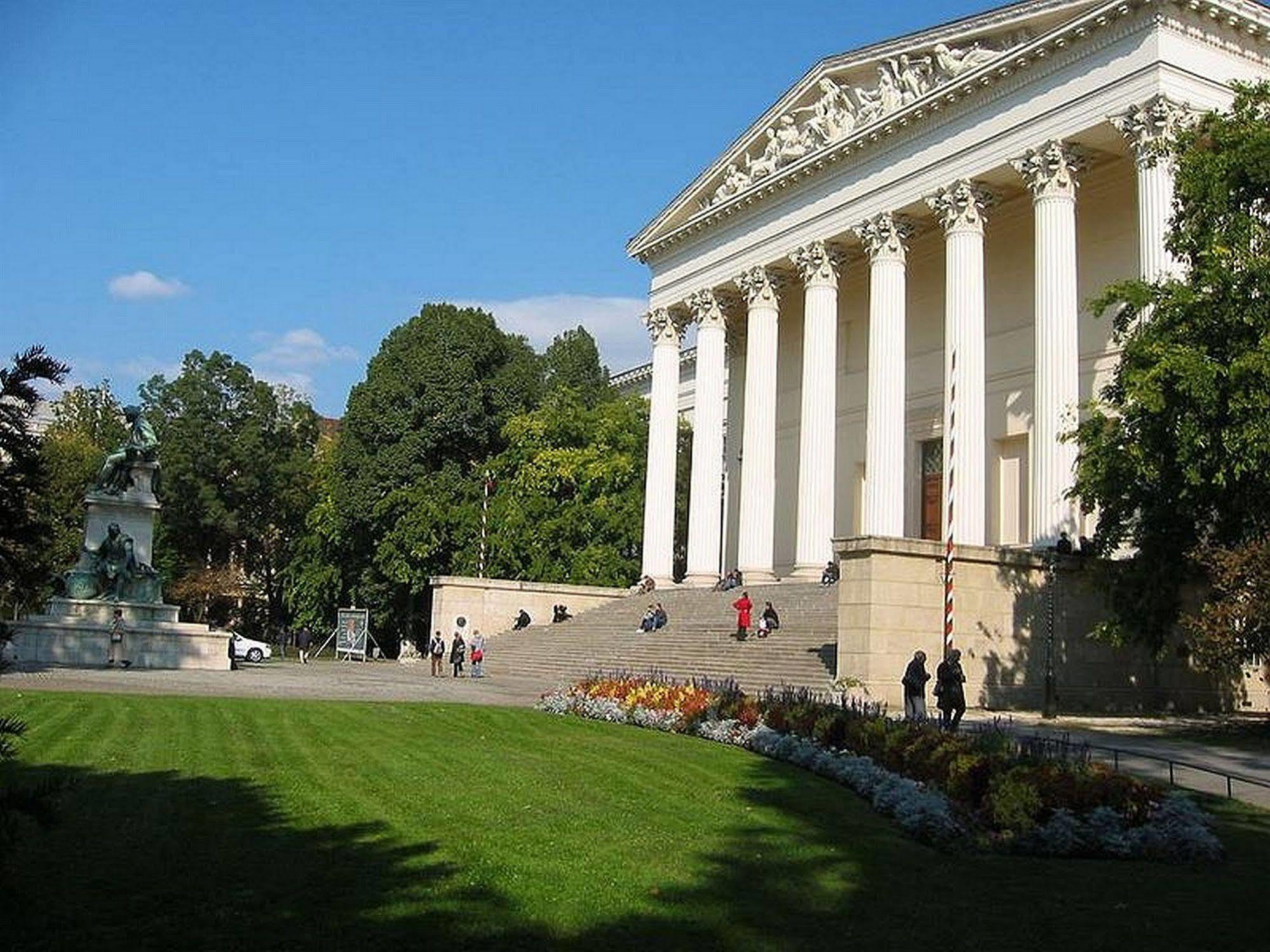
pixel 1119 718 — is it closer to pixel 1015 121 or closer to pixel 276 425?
pixel 1015 121

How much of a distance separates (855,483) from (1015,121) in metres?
17.7

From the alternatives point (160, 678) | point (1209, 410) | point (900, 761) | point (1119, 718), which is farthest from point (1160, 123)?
point (160, 678)

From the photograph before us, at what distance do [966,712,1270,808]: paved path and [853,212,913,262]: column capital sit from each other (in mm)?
19967

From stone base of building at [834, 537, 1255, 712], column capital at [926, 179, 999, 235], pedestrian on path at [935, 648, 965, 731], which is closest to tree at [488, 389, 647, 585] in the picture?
column capital at [926, 179, 999, 235]

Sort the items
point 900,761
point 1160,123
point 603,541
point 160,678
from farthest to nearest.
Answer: point 603,541, point 1160,123, point 160,678, point 900,761

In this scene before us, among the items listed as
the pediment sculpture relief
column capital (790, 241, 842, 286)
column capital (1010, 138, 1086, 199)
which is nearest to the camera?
column capital (1010, 138, 1086, 199)

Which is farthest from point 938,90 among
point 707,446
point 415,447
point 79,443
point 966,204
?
point 79,443

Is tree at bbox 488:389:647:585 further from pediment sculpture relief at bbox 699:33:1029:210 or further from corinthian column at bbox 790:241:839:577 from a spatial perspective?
corinthian column at bbox 790:241:839:577

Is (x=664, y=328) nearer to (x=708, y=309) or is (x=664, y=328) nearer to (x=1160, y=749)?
(x=708, y=309)

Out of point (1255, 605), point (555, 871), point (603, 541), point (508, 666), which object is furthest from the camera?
point (603, 541)

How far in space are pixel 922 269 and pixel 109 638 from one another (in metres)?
32.5

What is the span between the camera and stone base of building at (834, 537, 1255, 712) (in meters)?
28.0

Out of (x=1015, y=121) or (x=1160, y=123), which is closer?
(x=1160, y=123)

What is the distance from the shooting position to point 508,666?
44.0 m
